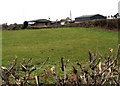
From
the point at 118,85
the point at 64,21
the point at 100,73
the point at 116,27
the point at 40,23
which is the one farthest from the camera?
the point at 64,21

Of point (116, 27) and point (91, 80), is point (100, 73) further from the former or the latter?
point (116, 27)

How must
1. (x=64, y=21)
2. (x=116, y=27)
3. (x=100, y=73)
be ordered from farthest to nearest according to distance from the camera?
(x=64, y=21)
(x=116, y=27)
(x=100, y=73)

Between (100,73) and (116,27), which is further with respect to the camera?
(116,27)

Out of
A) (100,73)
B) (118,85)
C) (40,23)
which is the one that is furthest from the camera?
(40,23)

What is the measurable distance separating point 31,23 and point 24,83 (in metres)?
61.0

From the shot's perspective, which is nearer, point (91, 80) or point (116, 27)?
point (91, 80)

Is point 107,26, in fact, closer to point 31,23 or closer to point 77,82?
point 77,82

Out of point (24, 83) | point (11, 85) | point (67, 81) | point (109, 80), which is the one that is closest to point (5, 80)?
point (11, 85)

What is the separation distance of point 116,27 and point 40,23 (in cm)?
3068

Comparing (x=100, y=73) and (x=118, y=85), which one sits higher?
(x=100, y=73)

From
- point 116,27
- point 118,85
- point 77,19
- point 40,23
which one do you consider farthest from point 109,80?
point 77,19

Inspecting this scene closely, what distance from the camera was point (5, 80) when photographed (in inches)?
77.4

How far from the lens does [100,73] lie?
1.81 m

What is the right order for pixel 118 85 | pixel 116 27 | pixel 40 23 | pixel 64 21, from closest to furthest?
pixel 118 85, pixel 116 27, pixel 40 23, pixel 64 21
